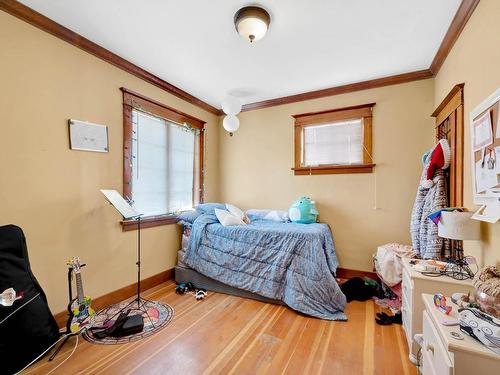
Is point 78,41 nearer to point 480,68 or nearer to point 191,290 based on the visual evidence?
point 191,290

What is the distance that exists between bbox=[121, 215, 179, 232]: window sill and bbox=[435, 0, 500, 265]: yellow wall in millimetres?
3006

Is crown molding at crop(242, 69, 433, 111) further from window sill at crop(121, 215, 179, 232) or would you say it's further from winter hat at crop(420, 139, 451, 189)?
window sill at crop(121, 215, 179, 232)

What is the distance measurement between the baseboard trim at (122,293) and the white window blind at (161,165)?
79 centimetres

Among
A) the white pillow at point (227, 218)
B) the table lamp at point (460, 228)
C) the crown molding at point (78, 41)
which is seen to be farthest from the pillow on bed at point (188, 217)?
the table lamp at point (460, 228)

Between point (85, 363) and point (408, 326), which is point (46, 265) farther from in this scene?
point (408, 326)

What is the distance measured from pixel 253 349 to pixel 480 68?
2543 millimetres

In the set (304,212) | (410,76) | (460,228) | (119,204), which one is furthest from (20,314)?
(410,76)

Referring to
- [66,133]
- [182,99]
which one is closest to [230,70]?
[182,99]

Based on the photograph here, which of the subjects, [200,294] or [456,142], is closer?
[456,142]

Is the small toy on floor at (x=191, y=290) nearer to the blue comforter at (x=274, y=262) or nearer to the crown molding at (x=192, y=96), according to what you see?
the blue comforter at (x=274, y=262)

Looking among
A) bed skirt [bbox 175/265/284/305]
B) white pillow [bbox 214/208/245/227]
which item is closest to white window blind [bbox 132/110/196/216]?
white pillow [bbox 214/208/245/227]

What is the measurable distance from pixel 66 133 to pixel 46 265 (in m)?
1.13

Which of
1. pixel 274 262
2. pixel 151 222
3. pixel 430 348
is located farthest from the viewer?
pixel 151 222

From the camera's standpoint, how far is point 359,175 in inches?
120
